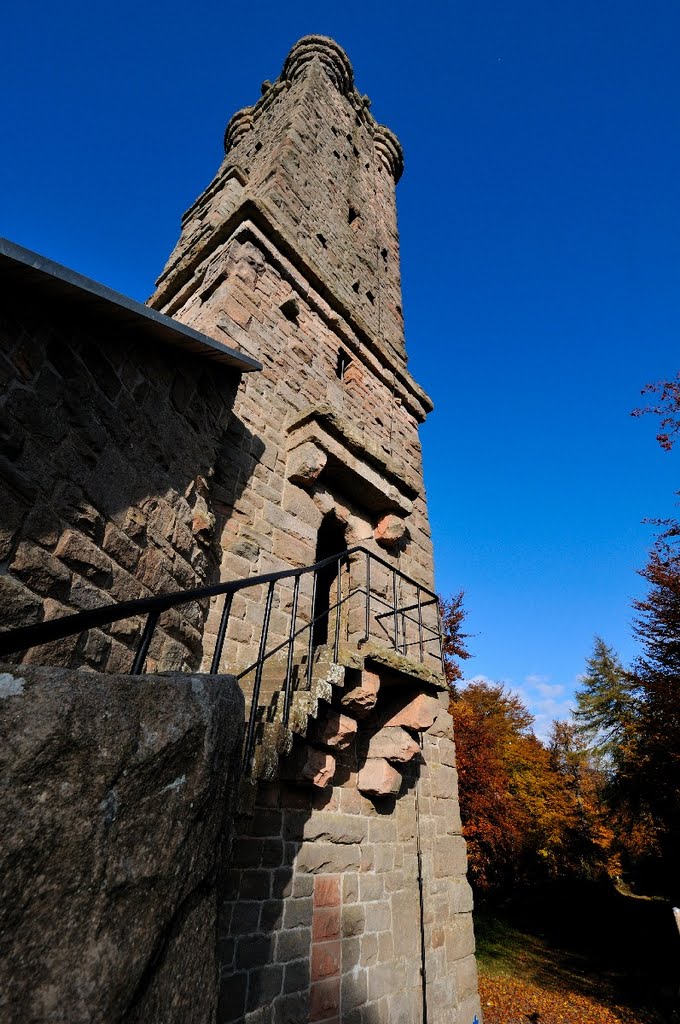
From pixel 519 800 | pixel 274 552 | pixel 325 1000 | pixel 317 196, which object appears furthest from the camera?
pixel 519 800

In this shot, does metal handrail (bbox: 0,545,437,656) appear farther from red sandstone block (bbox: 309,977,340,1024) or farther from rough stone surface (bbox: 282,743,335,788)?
red sandstone block (bbox: 309,977,340,1024)

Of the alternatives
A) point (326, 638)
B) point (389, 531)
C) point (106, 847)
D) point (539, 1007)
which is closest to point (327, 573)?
point (326, 638)

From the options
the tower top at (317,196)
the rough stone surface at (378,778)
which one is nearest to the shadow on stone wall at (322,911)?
the rough stone surface at (378,778)

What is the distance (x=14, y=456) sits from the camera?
6.98ft

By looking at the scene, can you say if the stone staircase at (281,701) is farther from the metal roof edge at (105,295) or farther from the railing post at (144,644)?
the metal roof edge at (105,295)

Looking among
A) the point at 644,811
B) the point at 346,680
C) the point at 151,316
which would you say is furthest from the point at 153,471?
the point at 644,811

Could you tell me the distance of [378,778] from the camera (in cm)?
452

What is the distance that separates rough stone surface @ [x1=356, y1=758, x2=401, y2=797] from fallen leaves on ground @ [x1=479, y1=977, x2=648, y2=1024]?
9139mm

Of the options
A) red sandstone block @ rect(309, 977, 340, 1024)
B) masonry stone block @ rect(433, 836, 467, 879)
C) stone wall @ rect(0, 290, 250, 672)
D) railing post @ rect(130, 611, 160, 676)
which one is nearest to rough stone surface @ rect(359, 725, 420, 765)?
masonry stone block @ rect(433, 836, 467, 879)

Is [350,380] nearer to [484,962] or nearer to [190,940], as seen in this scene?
[190,940]

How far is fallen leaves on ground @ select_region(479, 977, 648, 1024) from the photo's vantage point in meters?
9.52

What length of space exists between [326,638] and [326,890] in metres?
2.47

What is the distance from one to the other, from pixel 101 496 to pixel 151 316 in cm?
112

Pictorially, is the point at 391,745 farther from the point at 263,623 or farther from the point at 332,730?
the point at 263,623
